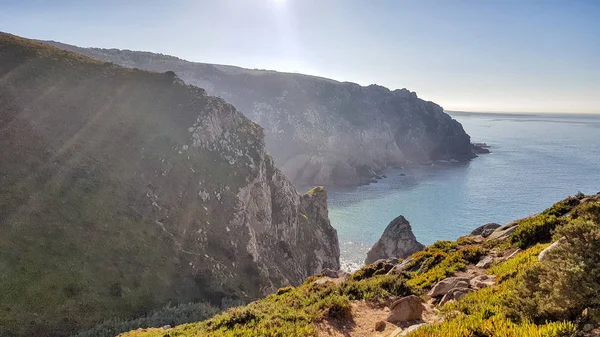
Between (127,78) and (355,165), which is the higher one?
(127,78)

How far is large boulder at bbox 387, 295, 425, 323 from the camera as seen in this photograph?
1501cm

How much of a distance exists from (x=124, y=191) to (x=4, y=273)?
666 inches

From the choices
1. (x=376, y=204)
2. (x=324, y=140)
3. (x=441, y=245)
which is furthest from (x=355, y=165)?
(x=441, y=245)

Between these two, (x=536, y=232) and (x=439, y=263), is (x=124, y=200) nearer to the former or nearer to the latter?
(x=439, y=263)

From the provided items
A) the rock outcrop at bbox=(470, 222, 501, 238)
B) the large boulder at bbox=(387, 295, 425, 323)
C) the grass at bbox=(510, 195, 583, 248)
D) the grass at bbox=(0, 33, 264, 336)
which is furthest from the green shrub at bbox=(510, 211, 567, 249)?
the grass at bbox=(0, 33, 264, 336)

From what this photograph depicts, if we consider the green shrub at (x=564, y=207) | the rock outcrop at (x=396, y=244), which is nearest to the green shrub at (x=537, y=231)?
the green shrub at (x=564, y=207)

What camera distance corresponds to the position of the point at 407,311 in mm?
15062

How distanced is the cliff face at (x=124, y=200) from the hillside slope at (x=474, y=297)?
→ 1635 cm

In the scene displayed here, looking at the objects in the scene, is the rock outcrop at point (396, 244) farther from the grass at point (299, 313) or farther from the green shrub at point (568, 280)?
the green shrub at point (568, 280)

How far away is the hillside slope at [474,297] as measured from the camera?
923 centimetres

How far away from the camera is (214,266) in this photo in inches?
1809

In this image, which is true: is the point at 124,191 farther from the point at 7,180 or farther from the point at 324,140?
the point at 324,140

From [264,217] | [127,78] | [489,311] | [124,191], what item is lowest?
[264,217]

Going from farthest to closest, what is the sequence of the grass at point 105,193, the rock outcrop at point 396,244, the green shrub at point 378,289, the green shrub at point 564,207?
the rock outcrop at point 396,244 < the grass at point 105,193 < the green shrub at point 564,207 < the green shrub at point 378,289
